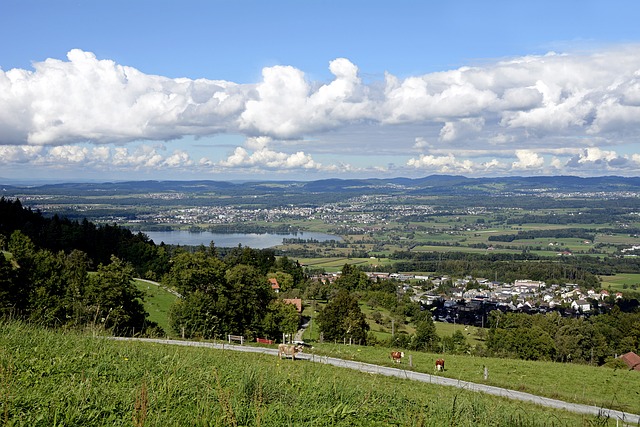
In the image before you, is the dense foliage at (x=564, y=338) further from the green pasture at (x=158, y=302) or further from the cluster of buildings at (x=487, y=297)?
the green pasture at (x=158, y=302)

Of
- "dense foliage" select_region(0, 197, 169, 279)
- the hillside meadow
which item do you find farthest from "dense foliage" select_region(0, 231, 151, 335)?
"dense foliage" select_region(0, 197, 169, 279)

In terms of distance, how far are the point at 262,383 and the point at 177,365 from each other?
47.6 inches

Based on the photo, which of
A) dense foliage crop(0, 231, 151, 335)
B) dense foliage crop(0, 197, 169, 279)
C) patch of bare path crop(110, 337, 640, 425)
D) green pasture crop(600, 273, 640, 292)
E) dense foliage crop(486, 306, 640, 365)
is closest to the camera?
patch of bare path crop(110, 337, 640, 425)

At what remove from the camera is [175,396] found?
5.21 meters

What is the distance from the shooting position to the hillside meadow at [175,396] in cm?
445

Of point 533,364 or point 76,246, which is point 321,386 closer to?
point 533,364

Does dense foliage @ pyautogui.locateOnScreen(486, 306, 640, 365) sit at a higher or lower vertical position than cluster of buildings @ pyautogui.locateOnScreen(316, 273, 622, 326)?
higher

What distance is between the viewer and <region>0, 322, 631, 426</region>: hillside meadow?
445 cm

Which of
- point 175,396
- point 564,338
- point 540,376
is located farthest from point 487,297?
point 175,396

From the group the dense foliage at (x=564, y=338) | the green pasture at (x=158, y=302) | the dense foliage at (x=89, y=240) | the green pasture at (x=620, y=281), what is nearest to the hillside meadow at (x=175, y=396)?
the green pasture at (x=158, y=302)

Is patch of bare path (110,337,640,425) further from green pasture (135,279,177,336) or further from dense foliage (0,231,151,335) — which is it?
green pasture (135,279,177,336)

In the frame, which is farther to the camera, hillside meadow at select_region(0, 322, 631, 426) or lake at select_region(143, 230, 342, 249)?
lake at select_region(143, 230, 342, 249)

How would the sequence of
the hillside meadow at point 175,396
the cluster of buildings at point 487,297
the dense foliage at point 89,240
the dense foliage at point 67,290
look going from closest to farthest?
the hillside meadow at point 175,396 → the dense foliage at point 67,290 → the dense foliage at point 89,240 → the cluster of buildings at point 487,297

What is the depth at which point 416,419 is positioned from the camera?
4.89 m
